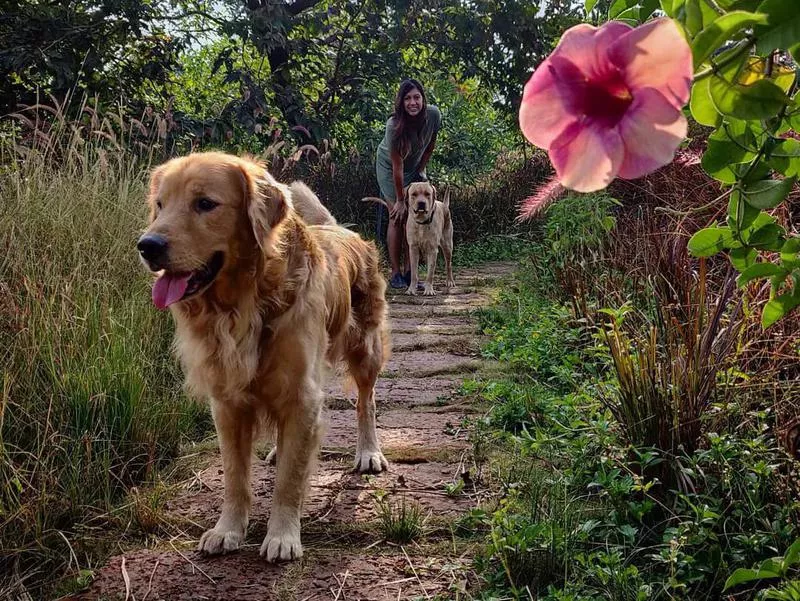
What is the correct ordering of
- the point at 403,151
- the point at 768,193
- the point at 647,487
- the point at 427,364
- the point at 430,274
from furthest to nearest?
the point at 430,274 → the point at 403,151 → the point at 427,364 → the point at 647,487 → the point at 768,193

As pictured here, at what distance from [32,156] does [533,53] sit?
10.1 meters

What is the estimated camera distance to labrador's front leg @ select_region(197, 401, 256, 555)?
7.86ft

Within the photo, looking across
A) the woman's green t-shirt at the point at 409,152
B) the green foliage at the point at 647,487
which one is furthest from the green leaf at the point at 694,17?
the woman's green t-shirt at the point at 409,152

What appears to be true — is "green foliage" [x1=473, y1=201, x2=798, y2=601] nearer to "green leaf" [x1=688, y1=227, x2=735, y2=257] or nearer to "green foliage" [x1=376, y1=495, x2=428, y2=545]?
"green foliage" [x1=376, y1=495, x2=428, y2=545]

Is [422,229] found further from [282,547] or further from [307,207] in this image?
[282,547]

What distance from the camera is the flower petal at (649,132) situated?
0.42m

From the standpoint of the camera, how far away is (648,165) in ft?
1.41

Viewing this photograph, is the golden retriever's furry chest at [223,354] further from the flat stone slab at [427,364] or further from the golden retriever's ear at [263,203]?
the flat stone slab at [427,364]

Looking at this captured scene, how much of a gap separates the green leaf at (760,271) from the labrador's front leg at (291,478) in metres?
1.89

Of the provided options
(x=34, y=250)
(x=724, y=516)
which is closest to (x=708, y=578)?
(x=724, y=516)

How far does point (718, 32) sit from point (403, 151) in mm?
7774

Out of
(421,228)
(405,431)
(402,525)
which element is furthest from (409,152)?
(402,525)

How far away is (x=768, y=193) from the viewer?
0.64 metres

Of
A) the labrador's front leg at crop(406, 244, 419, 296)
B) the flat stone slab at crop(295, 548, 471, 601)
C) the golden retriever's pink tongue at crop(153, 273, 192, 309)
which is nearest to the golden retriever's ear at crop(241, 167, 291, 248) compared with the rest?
the golden retriever's pink tongue at crop(153, 273, 192, 309)
